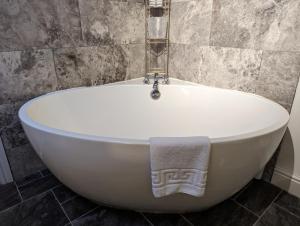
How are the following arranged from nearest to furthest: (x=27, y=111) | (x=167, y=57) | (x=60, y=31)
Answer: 1. (x=27, y=111)
2. (x=60, y=31)
3. (x=167, y=57)

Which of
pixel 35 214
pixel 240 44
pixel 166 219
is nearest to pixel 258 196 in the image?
pixel 166 219

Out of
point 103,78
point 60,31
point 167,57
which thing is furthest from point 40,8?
point 167,57

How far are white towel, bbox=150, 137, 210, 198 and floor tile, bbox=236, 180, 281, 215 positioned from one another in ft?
1.94

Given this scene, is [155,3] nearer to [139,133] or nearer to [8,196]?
[139,133]

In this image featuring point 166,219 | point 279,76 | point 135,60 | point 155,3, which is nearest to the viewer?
point 166,219

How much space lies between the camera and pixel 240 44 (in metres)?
1.44

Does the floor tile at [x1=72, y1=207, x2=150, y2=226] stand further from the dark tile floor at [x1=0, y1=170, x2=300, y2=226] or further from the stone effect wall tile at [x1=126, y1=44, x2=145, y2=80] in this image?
the stone effect wall tile at [x1=126, y1=44, x2=145, y2=80]

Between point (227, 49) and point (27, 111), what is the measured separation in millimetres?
1367

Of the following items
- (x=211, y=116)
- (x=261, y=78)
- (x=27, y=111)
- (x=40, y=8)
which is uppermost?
(x=40, y=8)

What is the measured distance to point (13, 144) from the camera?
142cm

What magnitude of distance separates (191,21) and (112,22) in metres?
0.64

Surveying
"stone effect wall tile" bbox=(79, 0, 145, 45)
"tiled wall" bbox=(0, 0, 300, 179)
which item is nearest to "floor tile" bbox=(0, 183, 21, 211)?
"tiled wall" bbox=(0, 0, 300, 179)

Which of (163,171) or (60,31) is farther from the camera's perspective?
(60,31)

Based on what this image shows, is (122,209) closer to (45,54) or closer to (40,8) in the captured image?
(45,54)
